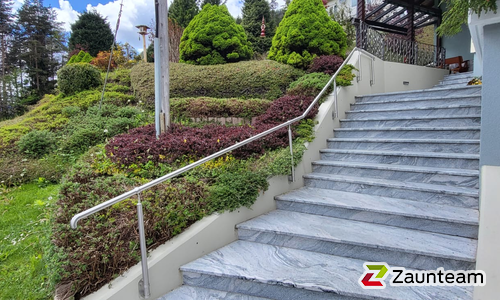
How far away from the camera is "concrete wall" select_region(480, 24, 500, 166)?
2412 millimetres

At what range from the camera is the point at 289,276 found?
7.29 feet

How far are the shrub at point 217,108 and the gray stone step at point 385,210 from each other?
248 centimetres

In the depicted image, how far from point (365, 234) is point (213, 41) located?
289 inches

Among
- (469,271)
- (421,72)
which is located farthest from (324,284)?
(421,72)

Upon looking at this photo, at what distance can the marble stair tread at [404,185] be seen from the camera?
287 cm

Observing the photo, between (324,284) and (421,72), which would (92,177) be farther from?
(421,72)

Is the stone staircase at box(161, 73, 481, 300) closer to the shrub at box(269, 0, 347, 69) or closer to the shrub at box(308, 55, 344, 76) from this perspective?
the shrub at box(308, 55, 344, 76)

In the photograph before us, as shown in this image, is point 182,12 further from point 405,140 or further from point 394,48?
point 405,140

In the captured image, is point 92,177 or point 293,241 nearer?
point 293,241

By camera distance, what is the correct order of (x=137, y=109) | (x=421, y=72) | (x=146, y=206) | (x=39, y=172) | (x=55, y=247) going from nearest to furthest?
(x=55, y=247), (x=146, y=206), (x=39, y=172), (x=137, y=109), (x=421, y=72)

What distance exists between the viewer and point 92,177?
11.4 feet

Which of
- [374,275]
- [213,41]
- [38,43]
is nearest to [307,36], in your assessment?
[213,41]

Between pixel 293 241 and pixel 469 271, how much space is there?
4.51 feet

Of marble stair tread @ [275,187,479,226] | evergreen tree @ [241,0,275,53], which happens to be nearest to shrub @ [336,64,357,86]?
marble stair tread @ [275,187,479,226]
